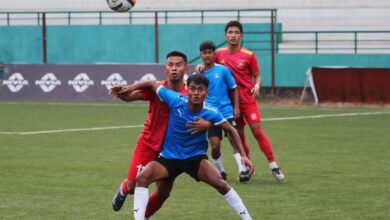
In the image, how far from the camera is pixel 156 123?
999 cm

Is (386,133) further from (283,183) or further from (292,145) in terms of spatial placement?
(283,183)

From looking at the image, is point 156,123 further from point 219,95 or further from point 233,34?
point 233,34

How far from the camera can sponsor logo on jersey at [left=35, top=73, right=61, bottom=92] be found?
106 feet

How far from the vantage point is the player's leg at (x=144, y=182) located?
9.59 metres

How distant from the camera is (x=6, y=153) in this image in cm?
1727

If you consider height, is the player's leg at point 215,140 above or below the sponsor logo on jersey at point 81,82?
above

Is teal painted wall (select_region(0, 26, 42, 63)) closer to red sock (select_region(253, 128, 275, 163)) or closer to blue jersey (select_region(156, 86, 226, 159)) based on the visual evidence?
red sock (select_region(253, 128, 275, 163))

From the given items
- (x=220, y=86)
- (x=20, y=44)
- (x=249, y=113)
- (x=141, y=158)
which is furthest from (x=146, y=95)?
(x=20, y=44)

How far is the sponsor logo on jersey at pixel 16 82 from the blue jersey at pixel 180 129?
Result: 923 inches

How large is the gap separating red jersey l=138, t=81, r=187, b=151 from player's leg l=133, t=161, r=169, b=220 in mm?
354

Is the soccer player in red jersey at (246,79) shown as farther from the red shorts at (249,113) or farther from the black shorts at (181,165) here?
the black shorts at (181,165)

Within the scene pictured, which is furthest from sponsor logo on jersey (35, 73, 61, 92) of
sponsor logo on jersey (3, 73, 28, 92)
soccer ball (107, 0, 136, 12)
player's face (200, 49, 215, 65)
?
player's face (200, 49, 215, 65)

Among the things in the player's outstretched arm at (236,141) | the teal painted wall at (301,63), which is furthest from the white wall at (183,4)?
the player's outstretched arm at (236,141)

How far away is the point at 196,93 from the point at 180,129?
0.41 metres
